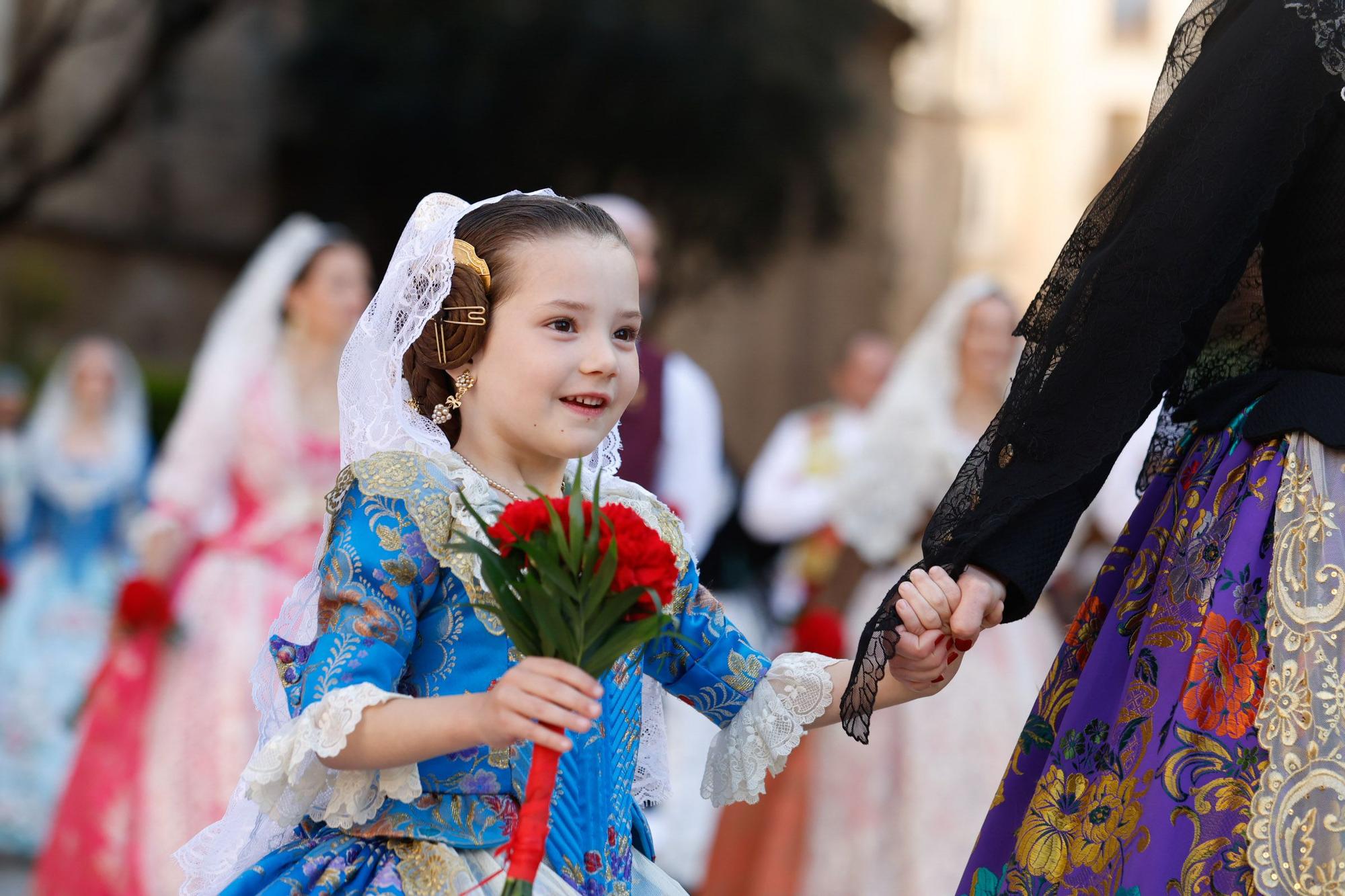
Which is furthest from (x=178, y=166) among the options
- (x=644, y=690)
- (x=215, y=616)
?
(x=644, y=690)

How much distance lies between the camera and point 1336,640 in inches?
85.0

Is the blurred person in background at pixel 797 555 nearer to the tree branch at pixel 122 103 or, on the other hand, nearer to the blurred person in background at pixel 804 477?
the blurred person in background at pixel 804 477

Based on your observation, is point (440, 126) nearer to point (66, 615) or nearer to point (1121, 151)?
point (66, 615)

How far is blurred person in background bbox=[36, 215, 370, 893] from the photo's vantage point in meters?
5.74

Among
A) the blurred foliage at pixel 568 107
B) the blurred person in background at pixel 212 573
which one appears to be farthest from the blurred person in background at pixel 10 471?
the blurred foliage at pixel 568 107

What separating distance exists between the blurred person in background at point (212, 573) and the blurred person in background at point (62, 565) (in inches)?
102

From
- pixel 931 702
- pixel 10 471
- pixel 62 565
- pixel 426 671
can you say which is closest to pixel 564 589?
pixel 426 671

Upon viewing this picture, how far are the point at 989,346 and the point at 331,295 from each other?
2.28 meters

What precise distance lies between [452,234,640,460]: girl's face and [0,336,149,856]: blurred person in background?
6.57 m

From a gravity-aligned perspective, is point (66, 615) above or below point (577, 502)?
above

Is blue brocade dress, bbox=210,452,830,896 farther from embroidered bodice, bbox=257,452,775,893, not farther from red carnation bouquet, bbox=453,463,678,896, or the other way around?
red carnation bouquet, bbox=453,463,678,896

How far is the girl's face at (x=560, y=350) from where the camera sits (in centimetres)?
244

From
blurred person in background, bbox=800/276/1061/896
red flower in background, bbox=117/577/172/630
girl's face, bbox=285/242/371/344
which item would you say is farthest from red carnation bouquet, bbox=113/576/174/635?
blurred person in background, bbox=800/276/1061/896

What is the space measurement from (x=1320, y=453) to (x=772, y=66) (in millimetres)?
16203
